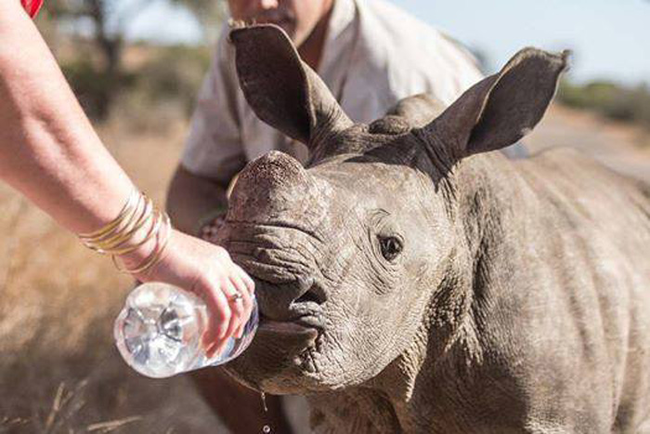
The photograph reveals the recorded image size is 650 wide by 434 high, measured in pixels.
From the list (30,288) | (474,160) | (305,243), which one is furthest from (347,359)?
(30,288)

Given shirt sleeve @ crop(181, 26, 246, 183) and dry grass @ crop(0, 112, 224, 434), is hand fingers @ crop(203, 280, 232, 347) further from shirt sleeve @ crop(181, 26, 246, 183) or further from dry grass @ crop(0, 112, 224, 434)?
shirt sleeve @ crop(181, 26, 246, 183)

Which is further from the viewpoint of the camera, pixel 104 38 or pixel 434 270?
pixel 104 38

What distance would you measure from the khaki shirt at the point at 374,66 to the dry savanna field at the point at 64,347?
1.18m

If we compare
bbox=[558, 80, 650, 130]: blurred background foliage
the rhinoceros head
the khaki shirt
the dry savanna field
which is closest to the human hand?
the rhinoceros head

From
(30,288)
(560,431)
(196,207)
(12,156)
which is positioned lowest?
(30,288)

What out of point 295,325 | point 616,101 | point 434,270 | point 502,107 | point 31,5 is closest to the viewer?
point 295,325

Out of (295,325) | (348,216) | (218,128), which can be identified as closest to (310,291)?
(295,325)

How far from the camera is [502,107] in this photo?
323cm

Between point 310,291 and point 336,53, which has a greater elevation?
point 310,291

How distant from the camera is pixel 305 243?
8.46 feet

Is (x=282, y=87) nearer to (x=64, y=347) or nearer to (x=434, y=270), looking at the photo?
(x=434, y=270)

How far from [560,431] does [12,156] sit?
1.72m

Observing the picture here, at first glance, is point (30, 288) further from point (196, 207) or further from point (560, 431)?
point (560, 431)

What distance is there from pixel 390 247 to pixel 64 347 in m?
3.47
